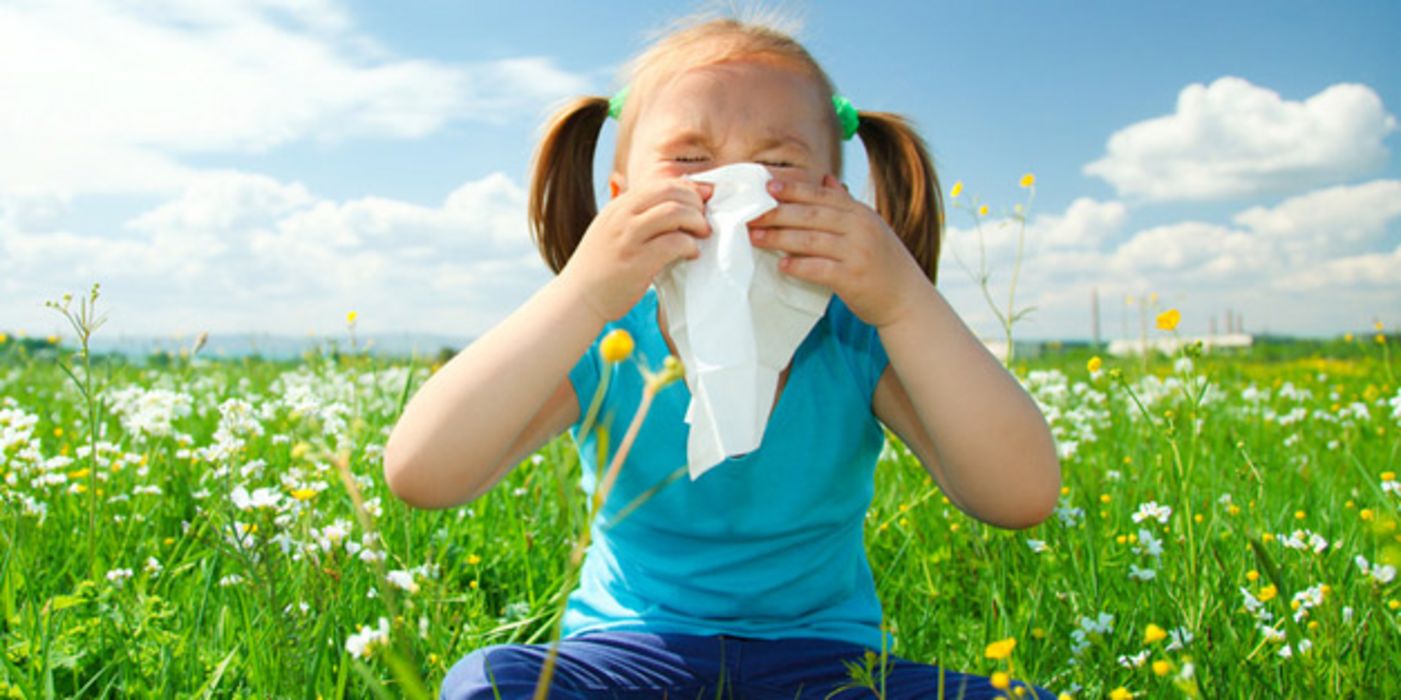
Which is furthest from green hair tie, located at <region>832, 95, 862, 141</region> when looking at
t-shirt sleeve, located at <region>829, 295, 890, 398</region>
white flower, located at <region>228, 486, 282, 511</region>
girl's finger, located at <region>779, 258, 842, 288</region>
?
white flower, located at <region>228, 486, 282, 511</region>

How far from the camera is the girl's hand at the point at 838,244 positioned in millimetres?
1689

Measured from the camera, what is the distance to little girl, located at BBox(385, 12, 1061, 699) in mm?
1696

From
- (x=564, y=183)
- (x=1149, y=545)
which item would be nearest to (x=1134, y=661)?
(x=1149, y=545)

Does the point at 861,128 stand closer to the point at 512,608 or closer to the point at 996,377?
the point at 996,377

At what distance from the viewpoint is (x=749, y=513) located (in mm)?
1983

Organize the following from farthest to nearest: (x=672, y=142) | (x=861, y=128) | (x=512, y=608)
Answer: (x=861, y=128), (x=512, y=608), (x=672, y=142)

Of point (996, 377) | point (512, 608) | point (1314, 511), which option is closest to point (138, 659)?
point (512, 608)

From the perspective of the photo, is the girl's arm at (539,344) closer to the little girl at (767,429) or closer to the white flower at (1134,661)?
the little girl at (767,429)

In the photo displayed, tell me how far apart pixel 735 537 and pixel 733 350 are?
0.43 meters

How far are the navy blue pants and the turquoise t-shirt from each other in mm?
58

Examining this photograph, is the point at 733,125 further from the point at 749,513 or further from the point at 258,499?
the point at 258,499

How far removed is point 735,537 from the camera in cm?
199

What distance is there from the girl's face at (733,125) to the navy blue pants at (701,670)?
2.70 ft

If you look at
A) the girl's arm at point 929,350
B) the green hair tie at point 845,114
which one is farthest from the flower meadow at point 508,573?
the green hair tie at point 845,114
